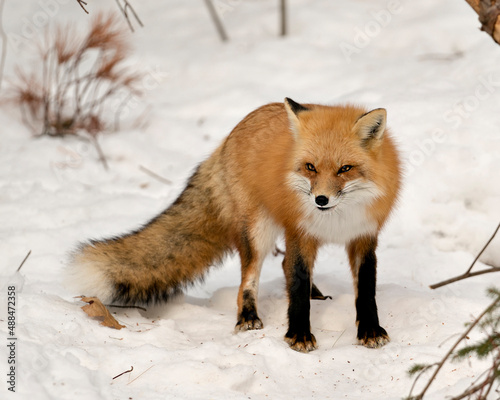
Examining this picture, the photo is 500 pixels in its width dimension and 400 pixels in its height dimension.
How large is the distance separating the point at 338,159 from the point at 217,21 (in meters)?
5.38

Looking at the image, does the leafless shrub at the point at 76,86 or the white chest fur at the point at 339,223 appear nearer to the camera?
the white chest fur at the point at 339,223

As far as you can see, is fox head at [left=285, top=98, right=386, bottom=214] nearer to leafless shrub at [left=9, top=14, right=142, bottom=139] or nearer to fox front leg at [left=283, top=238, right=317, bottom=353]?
fox front leg at [left=283, top=238, right=317, bottom=353]

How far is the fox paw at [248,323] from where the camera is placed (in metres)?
3.58

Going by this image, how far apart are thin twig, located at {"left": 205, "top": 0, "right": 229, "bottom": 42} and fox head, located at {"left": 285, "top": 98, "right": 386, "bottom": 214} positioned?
198 inches

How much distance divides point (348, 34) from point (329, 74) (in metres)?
0.92

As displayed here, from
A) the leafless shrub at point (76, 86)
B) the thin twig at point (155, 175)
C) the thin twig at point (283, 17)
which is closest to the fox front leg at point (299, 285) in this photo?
the thin twig at point (155, 175)

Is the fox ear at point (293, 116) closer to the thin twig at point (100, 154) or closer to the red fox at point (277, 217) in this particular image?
the red fox at point (277, 217)

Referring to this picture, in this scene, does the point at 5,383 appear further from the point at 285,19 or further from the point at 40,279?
the point at 285,19

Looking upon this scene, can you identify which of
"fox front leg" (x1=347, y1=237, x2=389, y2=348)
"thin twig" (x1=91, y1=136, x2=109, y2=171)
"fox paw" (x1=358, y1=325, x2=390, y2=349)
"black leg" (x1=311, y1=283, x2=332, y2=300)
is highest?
"fox front leg" (x1=347, y1=237, x2=389, y2=348)

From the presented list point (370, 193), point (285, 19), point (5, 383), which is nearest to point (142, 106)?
point (285, 19)

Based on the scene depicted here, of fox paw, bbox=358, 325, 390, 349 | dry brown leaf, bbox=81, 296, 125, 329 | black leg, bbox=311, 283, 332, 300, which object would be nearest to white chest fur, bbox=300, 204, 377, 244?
fox paw, bbox=358, 325, 390, 349

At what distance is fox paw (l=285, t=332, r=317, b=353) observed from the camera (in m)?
3.31

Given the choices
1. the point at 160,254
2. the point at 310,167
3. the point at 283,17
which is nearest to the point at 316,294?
the point at 160,254

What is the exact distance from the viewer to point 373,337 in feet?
10.9
